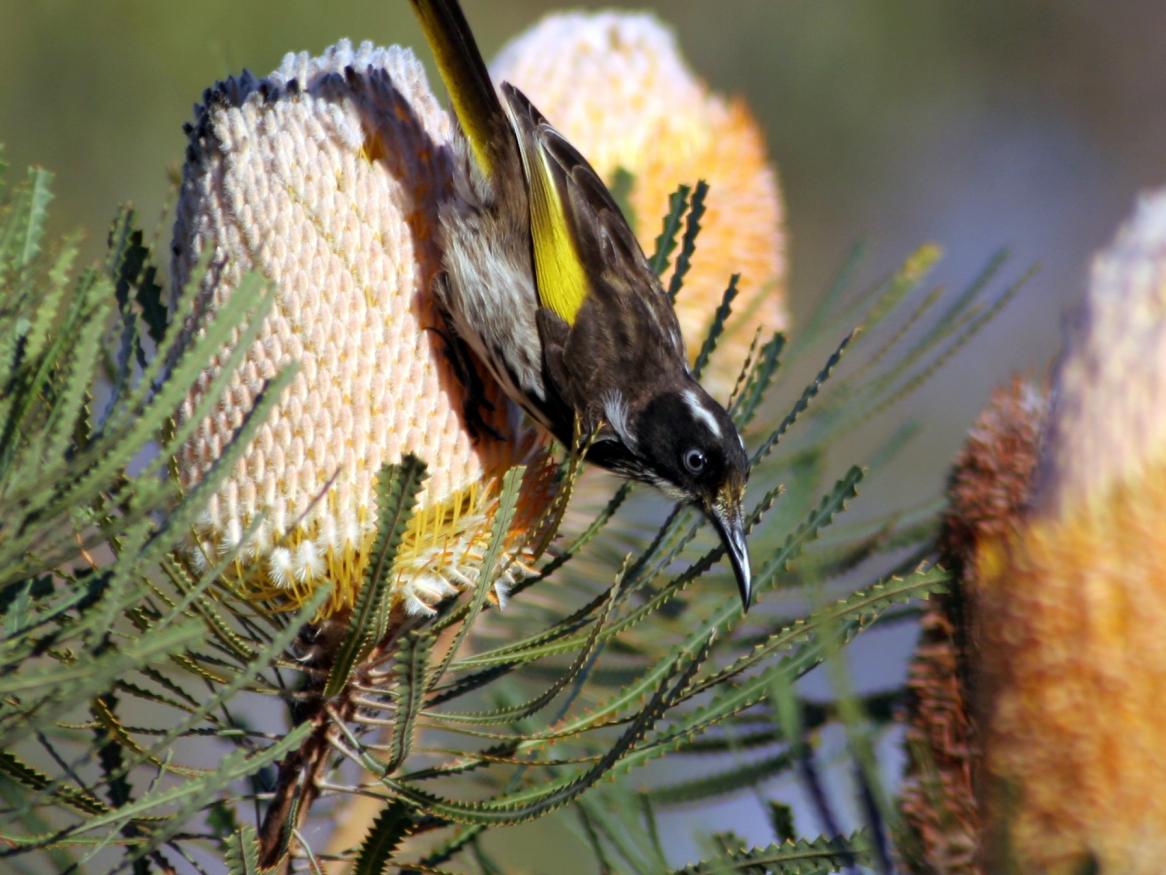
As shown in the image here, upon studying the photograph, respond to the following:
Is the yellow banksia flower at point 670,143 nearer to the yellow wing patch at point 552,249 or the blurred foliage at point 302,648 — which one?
the yellow wing patch at point 552,249

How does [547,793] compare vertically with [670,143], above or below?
below

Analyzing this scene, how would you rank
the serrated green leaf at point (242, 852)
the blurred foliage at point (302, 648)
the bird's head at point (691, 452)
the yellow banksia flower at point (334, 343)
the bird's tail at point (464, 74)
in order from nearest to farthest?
the blurred foliage at point (302, 648) → the serrated green leaf at point (242, 852) → the yellow banksia flower at point (334, 343) → the bird's head at point (691, 452) → the bird's tail at point (464, 74)

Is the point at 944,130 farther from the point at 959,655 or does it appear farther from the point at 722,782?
the point at 959,655

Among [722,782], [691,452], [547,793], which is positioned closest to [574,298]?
[691,452]

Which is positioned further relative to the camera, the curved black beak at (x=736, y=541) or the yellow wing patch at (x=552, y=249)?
the yellow wing patch at (x=552, y=249)

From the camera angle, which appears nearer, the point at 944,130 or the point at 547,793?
the point at 547,793

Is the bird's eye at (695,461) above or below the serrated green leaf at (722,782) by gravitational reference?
above

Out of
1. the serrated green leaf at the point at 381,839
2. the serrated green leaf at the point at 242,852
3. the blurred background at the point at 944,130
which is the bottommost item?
the serrated green leaf at the point at 242,852

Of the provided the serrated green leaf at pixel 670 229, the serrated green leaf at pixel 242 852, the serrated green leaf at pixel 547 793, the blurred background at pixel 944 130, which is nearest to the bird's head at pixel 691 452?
the serrated green leaf at pixel 670 229

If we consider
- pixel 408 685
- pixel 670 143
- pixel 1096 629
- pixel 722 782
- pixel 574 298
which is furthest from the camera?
pixel 670 143
